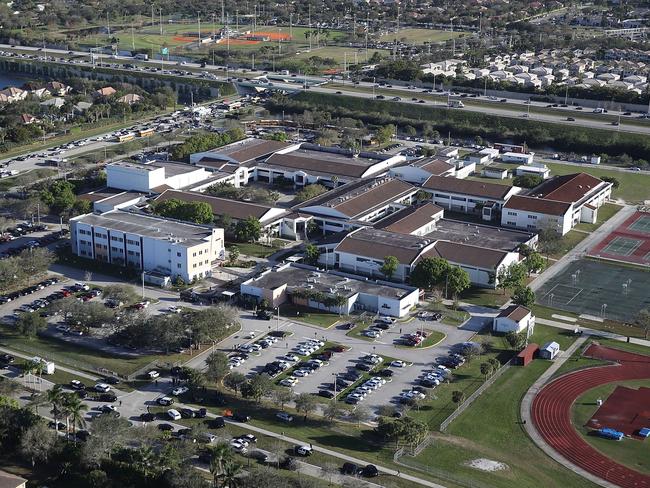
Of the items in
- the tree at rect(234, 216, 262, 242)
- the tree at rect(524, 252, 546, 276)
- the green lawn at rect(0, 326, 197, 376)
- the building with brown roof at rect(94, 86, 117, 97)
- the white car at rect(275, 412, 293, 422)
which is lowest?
the white car at rect(275, 412, 293, 422)

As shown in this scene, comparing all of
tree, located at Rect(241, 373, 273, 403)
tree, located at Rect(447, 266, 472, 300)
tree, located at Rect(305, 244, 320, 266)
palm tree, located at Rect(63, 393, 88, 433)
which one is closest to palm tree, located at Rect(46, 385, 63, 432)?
palm tree, located at Rect(63, 393, 88, 433)

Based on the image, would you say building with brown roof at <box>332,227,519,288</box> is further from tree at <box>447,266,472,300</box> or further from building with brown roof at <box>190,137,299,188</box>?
building with brown roof at <box>190,137,299,188</box>

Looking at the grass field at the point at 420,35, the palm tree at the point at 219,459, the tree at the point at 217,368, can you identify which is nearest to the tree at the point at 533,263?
the tree at the point at 217,368

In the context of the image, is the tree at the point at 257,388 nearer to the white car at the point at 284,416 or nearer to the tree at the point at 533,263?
the white car at the point at 284,416

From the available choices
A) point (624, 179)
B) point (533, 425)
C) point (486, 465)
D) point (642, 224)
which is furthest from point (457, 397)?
point (624, 179)

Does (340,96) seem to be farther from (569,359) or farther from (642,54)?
(569,359)

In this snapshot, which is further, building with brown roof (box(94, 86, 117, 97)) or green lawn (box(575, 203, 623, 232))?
building with brown roof (box(94, 86, 117, 97))

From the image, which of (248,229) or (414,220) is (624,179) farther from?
(248,229)
